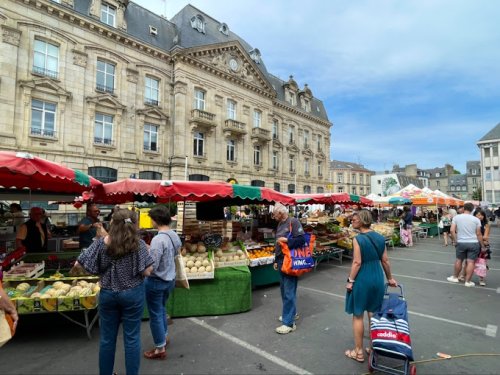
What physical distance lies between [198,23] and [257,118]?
1072cm

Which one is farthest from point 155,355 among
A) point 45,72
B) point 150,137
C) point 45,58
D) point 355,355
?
point 150,137

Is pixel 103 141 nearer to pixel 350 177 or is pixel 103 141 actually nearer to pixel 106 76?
pixel 106 76

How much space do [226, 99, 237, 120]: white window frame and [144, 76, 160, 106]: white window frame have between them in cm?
708

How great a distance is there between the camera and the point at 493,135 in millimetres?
44031

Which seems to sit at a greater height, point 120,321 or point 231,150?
point 231,150

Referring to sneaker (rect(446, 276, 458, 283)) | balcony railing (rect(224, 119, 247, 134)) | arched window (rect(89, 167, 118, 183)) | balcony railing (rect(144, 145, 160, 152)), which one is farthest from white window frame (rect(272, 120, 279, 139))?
sneaker (rect(446, 276, 458, 283))

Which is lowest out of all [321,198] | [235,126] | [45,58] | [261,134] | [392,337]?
[392,337]

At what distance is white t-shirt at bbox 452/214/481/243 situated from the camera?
659 centimetres

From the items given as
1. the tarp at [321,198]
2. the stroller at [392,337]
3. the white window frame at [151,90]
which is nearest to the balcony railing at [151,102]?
the white window frame at [151,90]

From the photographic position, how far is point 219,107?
26.2m

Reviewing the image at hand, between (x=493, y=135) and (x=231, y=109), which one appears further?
(x=493, y=135)

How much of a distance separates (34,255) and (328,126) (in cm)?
4145

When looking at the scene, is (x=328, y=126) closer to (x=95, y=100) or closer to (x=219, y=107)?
(x=219, y=107)

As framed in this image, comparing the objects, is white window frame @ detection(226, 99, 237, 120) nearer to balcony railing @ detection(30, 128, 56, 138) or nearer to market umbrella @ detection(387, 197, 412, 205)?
balcony railing @ detection(30, 128, 56, 138)
